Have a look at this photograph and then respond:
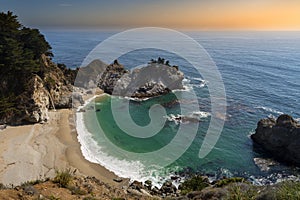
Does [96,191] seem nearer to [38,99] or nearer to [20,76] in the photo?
[38,99]

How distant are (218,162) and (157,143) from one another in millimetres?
7661

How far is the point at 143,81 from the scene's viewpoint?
51.9 meters

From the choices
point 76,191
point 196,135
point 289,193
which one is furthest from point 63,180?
point 196,135

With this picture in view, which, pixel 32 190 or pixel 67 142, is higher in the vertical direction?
pixel 32 190

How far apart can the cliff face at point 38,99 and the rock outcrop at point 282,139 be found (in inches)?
1141

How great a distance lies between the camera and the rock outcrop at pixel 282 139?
26.8m

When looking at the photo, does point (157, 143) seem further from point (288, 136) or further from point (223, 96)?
point (223, 96)

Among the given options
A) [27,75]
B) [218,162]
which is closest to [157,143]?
[218,162]

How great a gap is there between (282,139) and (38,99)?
31.5m

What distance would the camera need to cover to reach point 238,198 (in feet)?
27.0

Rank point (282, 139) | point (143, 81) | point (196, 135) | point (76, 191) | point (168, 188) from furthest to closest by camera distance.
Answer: point (143, 81), point (196, 135), point (282, 139), point (168, 188), point (76, 191)

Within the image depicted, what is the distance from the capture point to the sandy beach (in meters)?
22.1

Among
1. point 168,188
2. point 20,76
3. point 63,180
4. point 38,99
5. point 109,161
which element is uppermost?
point 20,76

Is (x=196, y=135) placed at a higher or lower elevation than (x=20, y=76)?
lower
